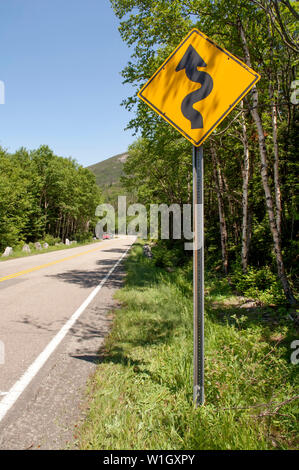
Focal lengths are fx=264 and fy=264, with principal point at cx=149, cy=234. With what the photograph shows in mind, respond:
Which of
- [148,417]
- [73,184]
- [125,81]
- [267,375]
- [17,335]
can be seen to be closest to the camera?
[148,417]

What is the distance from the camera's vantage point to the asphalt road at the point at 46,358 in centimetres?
237

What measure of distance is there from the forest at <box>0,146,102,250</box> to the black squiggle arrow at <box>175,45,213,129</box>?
26480 mm

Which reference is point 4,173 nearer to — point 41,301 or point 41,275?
point 41,275

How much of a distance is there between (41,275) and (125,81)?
7884 mm

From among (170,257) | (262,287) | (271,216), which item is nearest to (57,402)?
(271,216)

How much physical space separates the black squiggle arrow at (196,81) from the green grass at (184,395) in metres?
2.52

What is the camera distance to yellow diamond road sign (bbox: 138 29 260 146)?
89.8 inches

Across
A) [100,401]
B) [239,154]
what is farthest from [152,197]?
[100,401]

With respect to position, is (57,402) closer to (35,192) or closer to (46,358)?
(46,358)

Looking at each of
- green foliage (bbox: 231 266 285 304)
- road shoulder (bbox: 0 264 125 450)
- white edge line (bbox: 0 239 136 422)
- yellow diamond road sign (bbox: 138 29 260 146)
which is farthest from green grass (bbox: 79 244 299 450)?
yellow diamond road sign (bbox: 138 29 260 146)

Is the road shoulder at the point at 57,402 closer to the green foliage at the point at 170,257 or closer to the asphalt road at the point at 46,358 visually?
the asphalt road at the point at 46,358

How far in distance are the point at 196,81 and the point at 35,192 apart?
3652cm

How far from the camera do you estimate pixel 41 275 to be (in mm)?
10695
